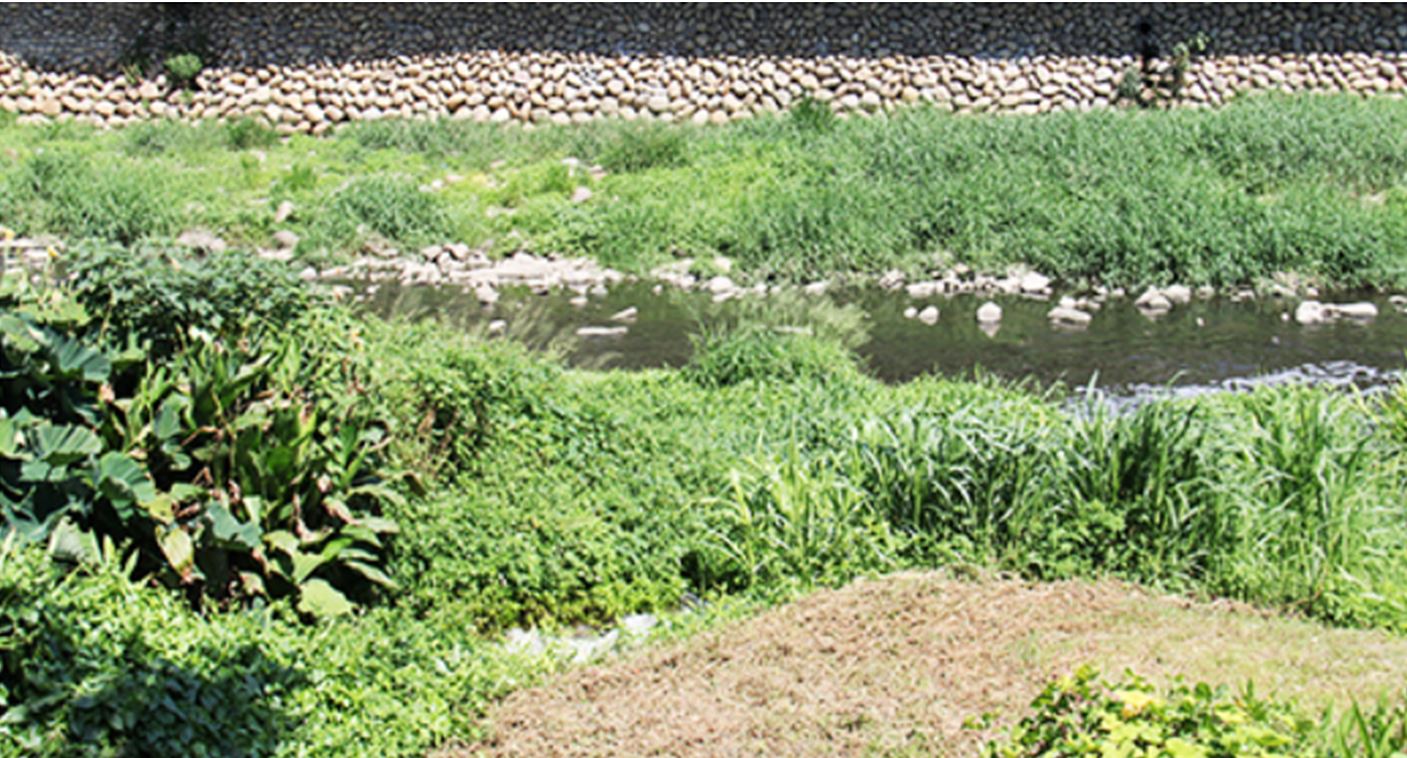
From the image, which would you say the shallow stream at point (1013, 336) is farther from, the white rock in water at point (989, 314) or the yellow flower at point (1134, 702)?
the yellow flower at point (1134, 702)

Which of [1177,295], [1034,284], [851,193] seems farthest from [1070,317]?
[851,193]

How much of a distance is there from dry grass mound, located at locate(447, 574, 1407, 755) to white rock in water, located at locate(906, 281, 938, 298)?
9235 mm

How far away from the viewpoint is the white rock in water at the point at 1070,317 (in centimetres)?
1366

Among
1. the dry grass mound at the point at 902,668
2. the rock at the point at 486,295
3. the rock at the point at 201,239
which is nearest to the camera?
the dry grass mound at the point at 902,668

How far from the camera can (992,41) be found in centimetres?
2430

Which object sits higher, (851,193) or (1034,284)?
(851,193)

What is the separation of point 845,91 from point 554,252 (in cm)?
892

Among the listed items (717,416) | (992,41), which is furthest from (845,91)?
(717,416)

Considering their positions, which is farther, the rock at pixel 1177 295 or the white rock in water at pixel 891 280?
the white rock in water at pixel 891 280

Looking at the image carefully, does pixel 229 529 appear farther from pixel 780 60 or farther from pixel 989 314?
pixel 780 60

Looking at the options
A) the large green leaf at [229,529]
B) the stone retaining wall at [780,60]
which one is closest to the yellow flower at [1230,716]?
the large green leaf at [229,529]

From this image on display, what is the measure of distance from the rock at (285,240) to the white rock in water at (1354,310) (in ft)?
36.3

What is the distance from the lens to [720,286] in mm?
15289

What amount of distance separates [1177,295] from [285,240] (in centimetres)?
987
